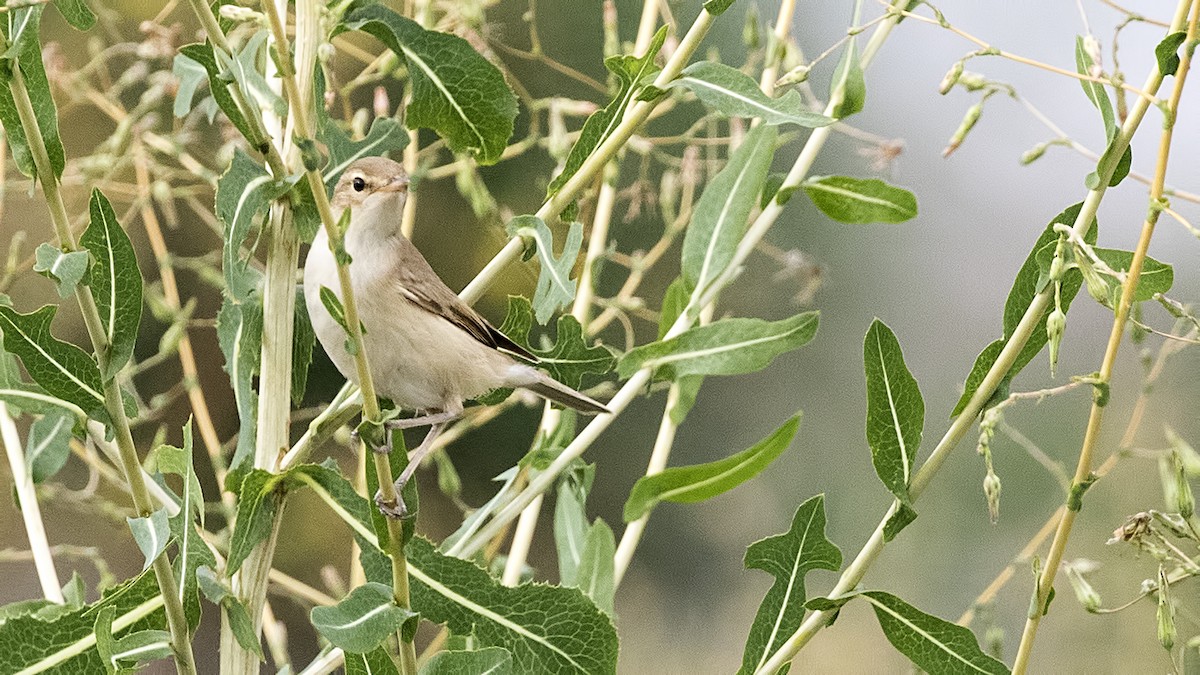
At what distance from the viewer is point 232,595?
551 mm

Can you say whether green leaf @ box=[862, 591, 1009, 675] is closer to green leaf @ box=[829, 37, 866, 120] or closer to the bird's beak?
green leaf @ box=[829, 37, 866, 120]

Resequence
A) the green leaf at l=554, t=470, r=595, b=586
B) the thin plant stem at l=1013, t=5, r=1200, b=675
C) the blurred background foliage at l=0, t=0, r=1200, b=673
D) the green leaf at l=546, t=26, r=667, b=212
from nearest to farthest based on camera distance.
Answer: the thin plant stem at l=1013, t=5, r=1200, b=675
the green leaf at l=546, t=26, r=667, b=212
the green leaf at l=554, t=470, r=595, b=586
the blurred background foliage at l=0, t=0, r=1200, b=673

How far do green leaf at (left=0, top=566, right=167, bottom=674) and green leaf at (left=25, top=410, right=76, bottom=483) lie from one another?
0.25ft

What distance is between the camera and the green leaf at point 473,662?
1.69 feet

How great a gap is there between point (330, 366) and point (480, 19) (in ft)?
2.21

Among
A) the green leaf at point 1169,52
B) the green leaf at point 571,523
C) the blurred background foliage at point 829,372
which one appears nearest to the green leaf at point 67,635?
the green leaf at point 571,523

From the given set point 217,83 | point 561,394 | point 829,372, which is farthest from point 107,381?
point 829,372

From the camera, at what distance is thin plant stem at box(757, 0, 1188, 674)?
49cm

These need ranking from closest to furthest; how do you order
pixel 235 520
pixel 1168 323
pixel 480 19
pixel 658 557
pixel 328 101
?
pixel 235 520 → pixel 328 101 → pixel 480 19 → pixel 1168 323 → pixel 658 557

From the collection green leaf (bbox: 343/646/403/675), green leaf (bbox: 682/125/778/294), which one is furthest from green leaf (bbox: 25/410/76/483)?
green leaf (bbox: 682/125/778/294)

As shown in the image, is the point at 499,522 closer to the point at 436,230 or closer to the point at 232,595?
the point at 232,595

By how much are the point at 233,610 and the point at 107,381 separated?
11 cm

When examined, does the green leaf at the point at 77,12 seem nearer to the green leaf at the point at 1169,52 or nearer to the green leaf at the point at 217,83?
the green leaf at the point at 217,83

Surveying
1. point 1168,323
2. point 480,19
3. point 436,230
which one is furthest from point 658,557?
point 480,19
